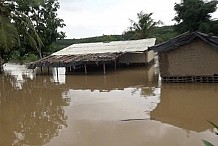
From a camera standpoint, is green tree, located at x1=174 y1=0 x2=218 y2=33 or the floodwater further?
green tree, located at x1=174 y1=0 x2=218 y2=33

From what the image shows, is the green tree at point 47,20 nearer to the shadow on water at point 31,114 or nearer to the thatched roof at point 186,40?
the shadow on water at point 31,114

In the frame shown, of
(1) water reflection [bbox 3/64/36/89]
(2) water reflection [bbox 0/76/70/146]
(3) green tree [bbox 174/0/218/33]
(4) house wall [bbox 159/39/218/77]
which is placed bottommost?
(2) water reflection [bbox 0/76/70/146]

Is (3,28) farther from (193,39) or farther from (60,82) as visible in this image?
(193,39)

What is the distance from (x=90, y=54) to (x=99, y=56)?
1.66 m

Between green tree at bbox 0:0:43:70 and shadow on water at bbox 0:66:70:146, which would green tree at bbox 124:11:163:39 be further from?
shadow on water at bbox 0:66:70:146

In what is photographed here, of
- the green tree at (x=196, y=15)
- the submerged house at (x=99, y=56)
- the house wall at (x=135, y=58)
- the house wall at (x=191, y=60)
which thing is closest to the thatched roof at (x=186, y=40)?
the house wall at (x=191, y=60)

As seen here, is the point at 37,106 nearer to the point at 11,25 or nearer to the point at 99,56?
the point at 11,25

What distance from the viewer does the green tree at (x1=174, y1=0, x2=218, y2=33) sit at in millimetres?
29469

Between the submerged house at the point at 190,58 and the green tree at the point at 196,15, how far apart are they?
15.3 m

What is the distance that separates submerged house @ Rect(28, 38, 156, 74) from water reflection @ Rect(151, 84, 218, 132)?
25.5 feet

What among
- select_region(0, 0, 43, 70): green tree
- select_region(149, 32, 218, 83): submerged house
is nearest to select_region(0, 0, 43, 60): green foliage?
select_region(0, 0, 43, 70): green tree

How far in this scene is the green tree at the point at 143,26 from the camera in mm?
33562

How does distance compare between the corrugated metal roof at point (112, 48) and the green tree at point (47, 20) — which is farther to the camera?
the green tree at point (47, 20)

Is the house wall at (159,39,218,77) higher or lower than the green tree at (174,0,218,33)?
lower
